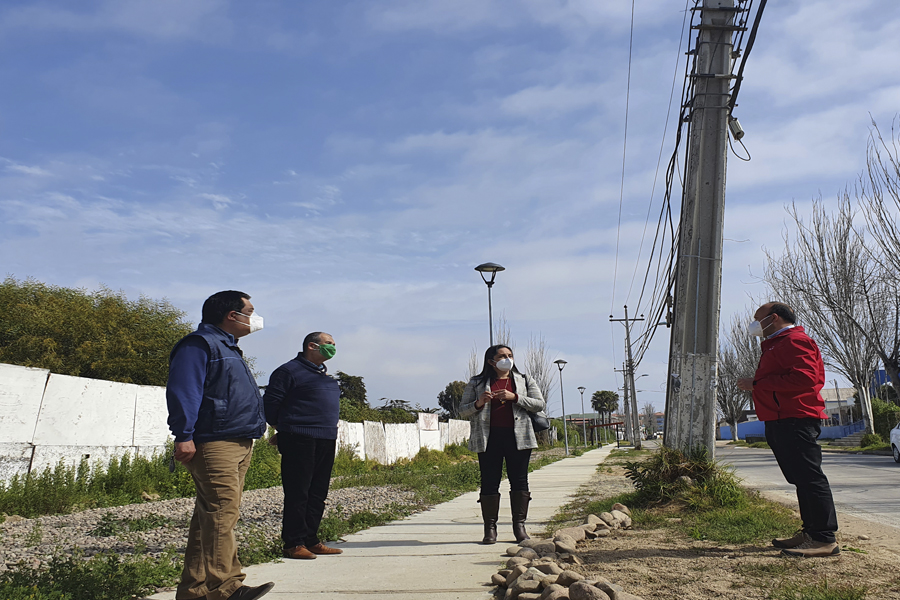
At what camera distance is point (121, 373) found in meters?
19.5

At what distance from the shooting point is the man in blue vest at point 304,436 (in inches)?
200

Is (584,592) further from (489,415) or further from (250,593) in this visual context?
(489,415)

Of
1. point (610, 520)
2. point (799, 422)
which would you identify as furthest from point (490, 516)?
point (799, 422)

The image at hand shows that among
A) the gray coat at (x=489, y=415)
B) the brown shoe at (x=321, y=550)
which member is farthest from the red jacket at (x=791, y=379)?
the brown shoe at (x=321, y=550)

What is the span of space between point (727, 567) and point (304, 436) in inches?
123

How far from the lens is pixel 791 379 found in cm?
464

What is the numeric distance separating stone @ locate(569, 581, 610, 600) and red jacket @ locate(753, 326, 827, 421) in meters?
2.32

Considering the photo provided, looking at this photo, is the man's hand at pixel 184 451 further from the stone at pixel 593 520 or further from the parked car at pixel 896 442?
the parked car at pixel 896 442

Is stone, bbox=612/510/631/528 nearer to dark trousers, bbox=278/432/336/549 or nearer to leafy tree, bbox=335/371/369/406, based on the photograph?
dark trousers, bbox=278/432/336/549

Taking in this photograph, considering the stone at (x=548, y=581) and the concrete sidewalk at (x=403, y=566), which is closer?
the stone at (x=548, y=581)

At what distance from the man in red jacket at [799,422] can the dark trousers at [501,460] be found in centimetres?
188

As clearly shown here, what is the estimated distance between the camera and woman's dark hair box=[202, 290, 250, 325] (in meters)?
3.86

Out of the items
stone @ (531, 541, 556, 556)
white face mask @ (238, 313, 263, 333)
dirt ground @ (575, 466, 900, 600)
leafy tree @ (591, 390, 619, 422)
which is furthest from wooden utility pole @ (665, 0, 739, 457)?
leafy tree @ (591, 390, 619, 422)

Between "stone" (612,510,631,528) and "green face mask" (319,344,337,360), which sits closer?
"green face mask" (319,344,337,360)
